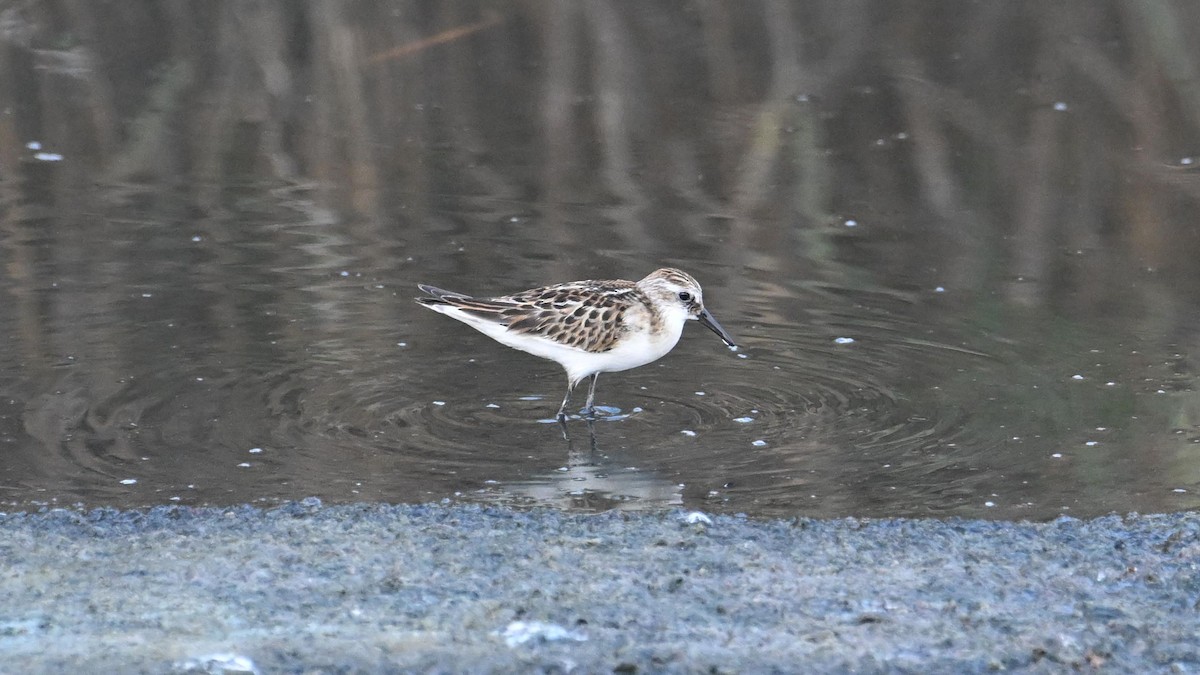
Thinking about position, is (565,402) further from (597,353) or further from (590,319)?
(590,319)

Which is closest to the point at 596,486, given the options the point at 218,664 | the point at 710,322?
the point at 710,322

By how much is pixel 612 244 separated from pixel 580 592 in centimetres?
530

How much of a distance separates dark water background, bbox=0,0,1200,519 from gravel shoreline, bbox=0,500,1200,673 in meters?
0.53

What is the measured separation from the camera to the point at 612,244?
422 inches

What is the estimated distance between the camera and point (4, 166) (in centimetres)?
1242

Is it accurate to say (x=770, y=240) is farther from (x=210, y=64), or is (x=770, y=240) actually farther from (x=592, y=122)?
(x=210, y=64)

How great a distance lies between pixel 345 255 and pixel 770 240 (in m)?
2.81

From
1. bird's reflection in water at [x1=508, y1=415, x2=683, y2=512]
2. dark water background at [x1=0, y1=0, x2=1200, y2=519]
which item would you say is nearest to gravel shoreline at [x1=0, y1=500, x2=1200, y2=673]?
bird's reflection in water at [x1=508, y1=415, x2=683, y2=512]

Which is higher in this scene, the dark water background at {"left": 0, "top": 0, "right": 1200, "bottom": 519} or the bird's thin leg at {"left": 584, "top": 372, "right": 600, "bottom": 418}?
the dark water background at {"left": 0, "top": 0, "right": 1200, "bottom": 519}

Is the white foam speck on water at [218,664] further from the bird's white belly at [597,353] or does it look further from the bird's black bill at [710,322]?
the bird's black bill at [710,322]

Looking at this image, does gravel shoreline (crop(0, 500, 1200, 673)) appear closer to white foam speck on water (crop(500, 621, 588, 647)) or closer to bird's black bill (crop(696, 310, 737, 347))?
white foam speck on water (crop(500, 621, 588, 647))

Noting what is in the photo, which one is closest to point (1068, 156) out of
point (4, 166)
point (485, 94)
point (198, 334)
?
point (485, 94)

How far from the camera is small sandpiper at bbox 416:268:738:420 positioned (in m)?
8.14

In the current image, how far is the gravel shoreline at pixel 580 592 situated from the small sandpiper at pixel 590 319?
1662 mm
